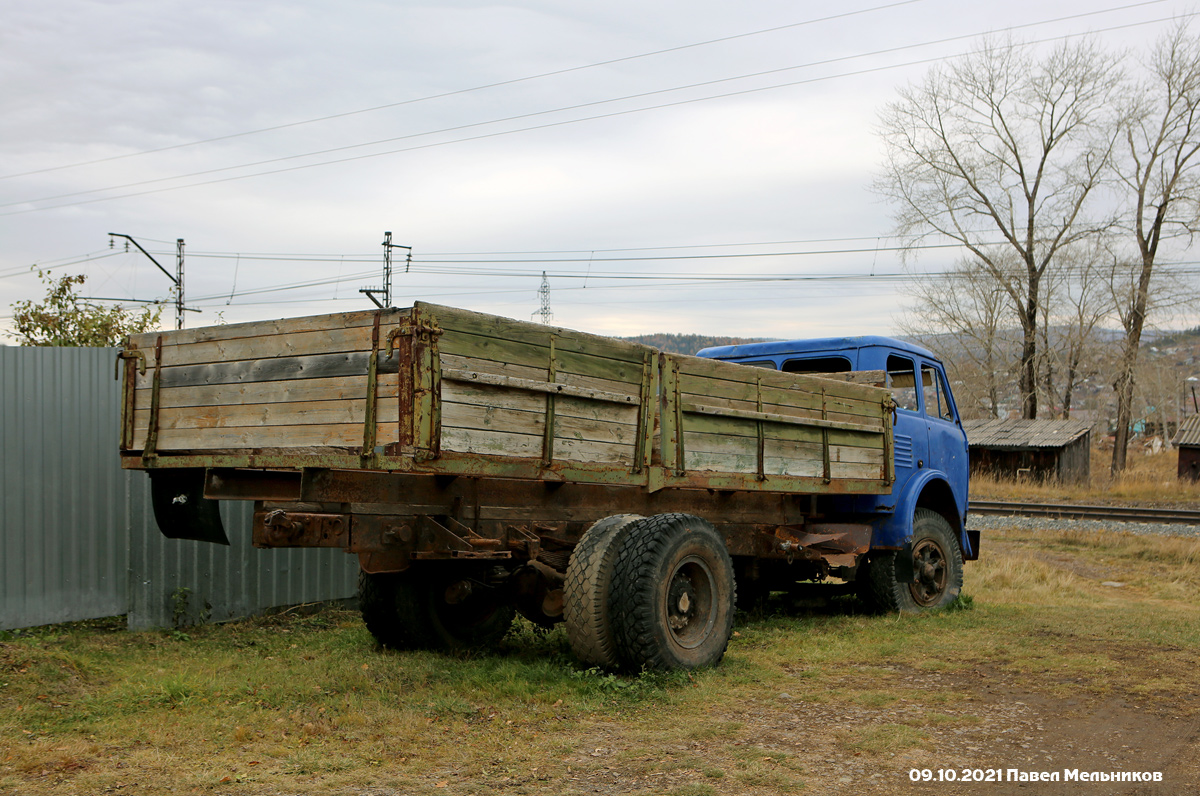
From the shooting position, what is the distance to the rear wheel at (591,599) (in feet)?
18.0

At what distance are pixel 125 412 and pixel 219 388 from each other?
3.00ft

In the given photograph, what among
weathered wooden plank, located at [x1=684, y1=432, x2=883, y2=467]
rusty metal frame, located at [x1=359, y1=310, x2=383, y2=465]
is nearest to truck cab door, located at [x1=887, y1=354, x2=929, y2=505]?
weathered wooden plank, located at [x1=684, y1=432, x2=883, y2=467]

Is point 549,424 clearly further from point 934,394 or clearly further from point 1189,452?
point 1189,452

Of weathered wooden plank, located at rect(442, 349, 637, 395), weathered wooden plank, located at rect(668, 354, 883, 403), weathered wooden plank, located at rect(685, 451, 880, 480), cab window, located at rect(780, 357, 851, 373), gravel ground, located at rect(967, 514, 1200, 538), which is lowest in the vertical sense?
gravel ground, located at rect(967, 514, 1200, 538)

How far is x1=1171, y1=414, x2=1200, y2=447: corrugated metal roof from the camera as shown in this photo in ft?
113

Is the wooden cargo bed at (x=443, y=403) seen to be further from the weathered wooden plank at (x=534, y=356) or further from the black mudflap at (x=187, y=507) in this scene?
the black mudflap at (x=187, y=507)

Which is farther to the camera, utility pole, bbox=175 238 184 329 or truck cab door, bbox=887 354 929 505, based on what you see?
utility pole, bbox=175 238 184 329

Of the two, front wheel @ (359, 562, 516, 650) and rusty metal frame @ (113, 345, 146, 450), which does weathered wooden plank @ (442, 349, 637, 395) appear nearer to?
front wheel @ (359, 562, 516, 650)

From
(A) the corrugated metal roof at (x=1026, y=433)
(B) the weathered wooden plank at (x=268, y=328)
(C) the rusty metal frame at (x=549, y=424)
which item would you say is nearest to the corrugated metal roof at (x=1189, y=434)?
(A) the corrugated metal roof at (x=1026, y=433)

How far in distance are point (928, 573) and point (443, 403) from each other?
19.4 feet

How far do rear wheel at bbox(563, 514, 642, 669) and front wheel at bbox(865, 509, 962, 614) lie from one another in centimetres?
396

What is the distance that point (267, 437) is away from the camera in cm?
526

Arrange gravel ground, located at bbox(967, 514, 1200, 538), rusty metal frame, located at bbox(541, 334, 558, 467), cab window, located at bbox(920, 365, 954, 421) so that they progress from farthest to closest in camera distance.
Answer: gravel ground, located at bbox(967, 514, 1200, 538) < cab window, located at bbox(920, 365, 954, 421) < rusty metal frame, located at bbox(541, 334, 558, 467)

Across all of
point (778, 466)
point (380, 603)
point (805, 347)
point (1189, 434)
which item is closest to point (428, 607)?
point (380, 603)
